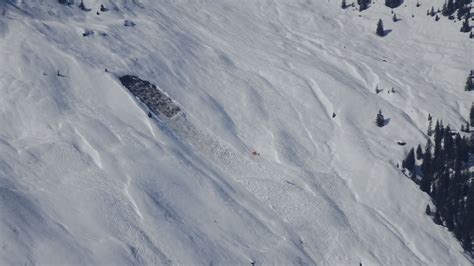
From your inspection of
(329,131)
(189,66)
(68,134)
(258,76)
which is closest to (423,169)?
(329,131)

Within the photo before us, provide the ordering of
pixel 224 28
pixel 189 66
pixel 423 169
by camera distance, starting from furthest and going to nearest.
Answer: pixel 224 28 → pixel 189 66 → pixel 423 169

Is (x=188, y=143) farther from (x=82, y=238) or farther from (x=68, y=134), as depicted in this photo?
(x=82, y=238)

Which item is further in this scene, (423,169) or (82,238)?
(423,169)

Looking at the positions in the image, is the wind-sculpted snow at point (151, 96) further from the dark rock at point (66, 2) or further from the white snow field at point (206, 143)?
the dark rock at point (66, 2)

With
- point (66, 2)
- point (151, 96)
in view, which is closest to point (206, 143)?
point (151, 96)

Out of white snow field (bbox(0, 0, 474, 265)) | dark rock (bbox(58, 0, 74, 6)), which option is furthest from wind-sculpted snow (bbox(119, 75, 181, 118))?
dark rock (bbox(58, 0, 74, 6))
